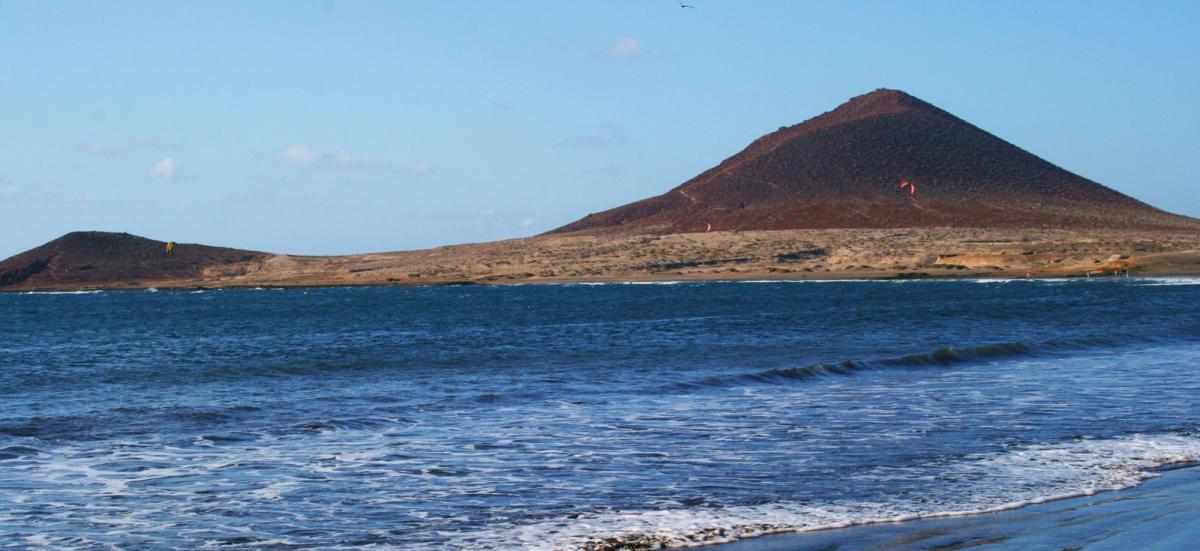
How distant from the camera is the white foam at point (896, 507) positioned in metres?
10.9

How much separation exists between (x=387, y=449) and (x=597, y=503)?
465cm

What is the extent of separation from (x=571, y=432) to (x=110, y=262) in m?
129

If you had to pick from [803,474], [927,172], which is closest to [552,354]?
[803,474]

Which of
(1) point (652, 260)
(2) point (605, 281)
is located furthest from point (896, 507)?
(1) point (652, 260)

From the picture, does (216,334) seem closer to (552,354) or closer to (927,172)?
(552,354)

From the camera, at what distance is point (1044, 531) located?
10508mm

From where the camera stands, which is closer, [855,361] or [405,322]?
[855,361]

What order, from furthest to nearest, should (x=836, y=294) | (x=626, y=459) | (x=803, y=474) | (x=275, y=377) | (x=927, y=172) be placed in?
(x=927, y=172)
(x=836, y=294)
(x=275, y=377)
(x=626, y=459)
(x=803, y=474)

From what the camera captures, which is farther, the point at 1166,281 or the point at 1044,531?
the point at 1166,281

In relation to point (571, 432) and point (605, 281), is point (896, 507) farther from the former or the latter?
point (605, 281)

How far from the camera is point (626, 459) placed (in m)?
14.9

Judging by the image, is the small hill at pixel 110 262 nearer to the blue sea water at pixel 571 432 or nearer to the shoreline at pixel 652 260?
the shoreline at pixel 652 260

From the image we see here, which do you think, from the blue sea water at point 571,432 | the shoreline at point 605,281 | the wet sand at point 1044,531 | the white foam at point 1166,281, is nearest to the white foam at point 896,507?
the blue sea water at point 571,432

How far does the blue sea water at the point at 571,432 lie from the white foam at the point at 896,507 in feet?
0.15
